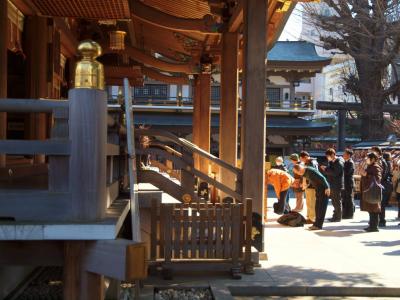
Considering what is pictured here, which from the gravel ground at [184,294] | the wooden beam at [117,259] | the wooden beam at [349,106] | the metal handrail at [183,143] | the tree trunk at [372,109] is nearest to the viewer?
the wooden beam at [117,259]

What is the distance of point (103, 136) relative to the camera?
Answer: 2879mm

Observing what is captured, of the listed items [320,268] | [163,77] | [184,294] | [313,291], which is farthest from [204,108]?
[184,294]

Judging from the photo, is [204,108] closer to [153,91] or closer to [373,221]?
[373,221]

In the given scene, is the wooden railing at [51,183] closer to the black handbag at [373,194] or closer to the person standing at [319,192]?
the person standing at [319,192]

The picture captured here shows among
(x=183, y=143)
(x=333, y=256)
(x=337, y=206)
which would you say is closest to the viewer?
(x=183, y=143)

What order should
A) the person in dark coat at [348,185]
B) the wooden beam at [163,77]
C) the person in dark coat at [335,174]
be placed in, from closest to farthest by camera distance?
the person in dark coat at [335,174] < the person in dark coat at [348,185] < the wooden beam at [163,77]

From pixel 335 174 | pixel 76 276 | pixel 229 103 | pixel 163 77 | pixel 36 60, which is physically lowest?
pixel 335 174

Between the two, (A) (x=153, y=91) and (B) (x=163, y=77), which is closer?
(B) (x=163, y=77)

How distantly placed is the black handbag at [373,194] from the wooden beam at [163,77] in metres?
7.15

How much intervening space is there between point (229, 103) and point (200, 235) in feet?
15.0

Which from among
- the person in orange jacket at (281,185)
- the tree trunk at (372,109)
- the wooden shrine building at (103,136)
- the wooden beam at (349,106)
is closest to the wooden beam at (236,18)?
the wooden shrine building at (103,136)

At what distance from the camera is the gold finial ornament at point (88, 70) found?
2.82m

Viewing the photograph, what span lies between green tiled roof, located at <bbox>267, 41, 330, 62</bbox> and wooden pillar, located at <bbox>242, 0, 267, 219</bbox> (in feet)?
75.9

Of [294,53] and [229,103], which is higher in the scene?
[294,53]
